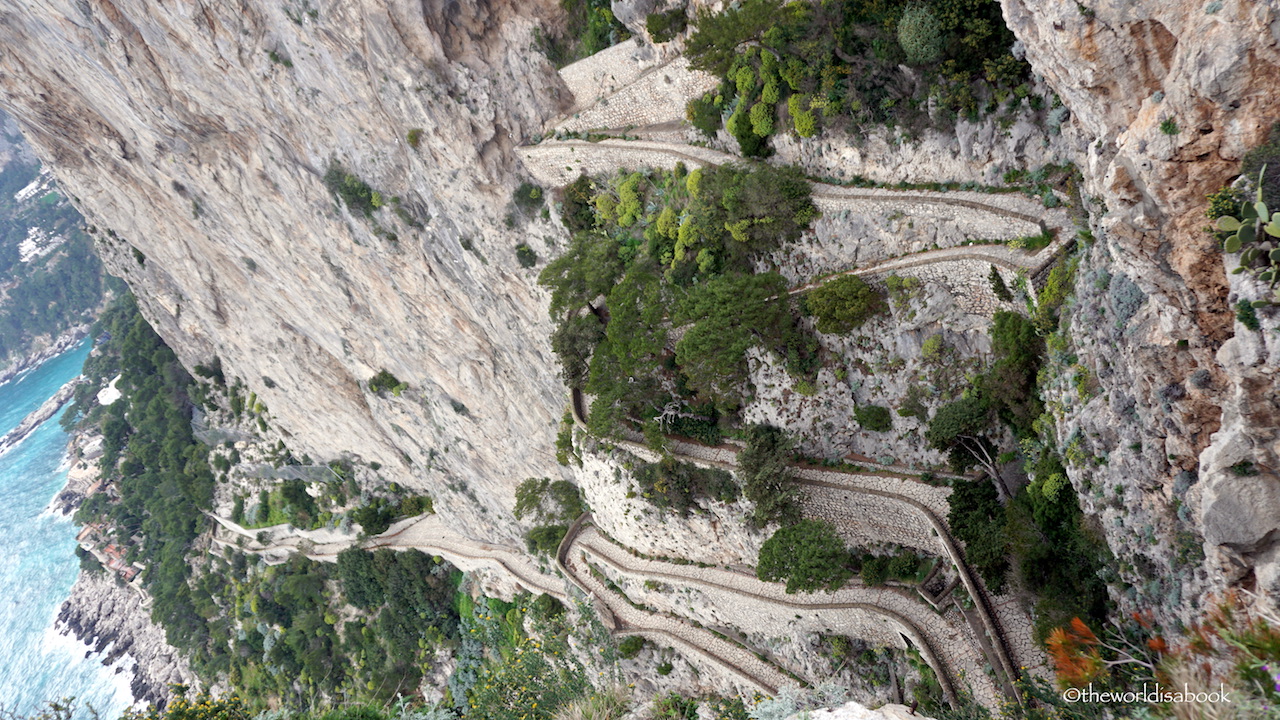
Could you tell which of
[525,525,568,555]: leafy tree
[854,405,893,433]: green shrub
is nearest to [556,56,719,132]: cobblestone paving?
[854,405,893,433]: green shrub

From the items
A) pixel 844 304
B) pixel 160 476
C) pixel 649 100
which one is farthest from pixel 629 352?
pixel 160 476

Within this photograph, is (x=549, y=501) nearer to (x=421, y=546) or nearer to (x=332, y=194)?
(x=421, y=546)

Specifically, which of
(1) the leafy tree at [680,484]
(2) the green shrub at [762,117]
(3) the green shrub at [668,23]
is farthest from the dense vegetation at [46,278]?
(2) the green shrub at [762,117]

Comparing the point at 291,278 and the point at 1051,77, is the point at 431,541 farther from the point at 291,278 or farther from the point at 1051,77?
the point at 1051,77

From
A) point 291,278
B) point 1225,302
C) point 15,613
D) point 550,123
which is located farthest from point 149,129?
point 15,613

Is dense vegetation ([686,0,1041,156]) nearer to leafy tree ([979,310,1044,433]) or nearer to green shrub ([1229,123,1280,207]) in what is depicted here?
leafy tree ([979,310,1044,433])
